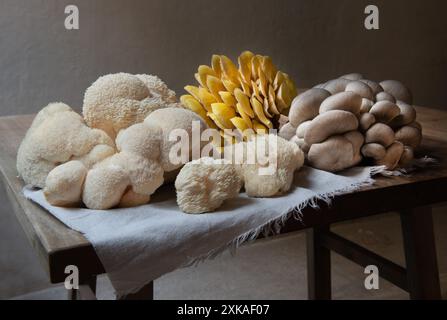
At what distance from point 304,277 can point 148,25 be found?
1063 mm

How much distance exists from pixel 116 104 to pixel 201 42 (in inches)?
52.5

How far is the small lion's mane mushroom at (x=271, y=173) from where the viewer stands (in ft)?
2.42

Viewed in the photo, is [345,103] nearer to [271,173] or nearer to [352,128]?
[352,128]

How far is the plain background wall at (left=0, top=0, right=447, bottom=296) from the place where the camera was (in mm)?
1777

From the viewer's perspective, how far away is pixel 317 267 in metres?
1.58

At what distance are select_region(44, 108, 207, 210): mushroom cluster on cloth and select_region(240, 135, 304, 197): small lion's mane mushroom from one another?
92 mm

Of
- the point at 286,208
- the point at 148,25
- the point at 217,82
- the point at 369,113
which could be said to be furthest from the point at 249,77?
the point at 148,25

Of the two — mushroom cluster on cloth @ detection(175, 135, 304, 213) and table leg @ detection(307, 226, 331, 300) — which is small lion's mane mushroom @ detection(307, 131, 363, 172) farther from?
table leg @ detection(307, 226, 331, 300)

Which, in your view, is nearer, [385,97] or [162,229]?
[162,229]

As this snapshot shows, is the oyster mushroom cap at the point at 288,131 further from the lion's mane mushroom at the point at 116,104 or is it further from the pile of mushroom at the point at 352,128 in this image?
the lion's mane mushroom at the point at 116,104

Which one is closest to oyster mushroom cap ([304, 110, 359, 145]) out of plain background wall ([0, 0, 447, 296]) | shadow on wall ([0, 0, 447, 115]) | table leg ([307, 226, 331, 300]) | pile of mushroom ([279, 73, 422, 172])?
pile of mushroom ([279, 73, 422, 172])

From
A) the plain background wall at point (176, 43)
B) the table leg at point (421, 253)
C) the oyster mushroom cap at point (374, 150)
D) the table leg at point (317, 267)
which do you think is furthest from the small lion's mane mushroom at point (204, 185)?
the plain background wall at point (176, 43)

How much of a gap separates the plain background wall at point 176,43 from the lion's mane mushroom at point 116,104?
42.8 inches

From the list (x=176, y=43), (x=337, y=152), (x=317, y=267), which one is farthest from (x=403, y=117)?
(x=176, y=43)
